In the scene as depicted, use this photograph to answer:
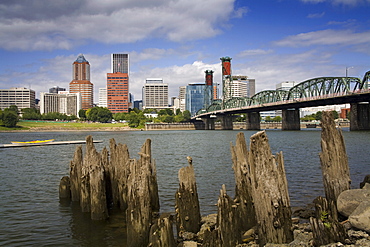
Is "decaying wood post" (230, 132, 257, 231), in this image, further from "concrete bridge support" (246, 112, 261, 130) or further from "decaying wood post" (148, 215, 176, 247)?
"concrete bridge support" (246, 112, 261, 130)

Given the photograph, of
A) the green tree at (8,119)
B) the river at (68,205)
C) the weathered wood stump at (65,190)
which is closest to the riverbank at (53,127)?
the green tree at (8,119)

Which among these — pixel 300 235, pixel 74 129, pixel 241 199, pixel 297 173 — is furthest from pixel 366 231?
pixel 74 129

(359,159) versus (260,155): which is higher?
(260,155)

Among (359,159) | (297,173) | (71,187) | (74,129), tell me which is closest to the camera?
(71,187)

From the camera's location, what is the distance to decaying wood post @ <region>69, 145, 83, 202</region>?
15406 mm

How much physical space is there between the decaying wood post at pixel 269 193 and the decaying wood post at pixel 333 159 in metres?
2.90

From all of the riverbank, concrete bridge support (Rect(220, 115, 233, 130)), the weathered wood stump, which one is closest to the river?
the weathered wood stump

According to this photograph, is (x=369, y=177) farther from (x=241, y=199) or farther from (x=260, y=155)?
(x=260, y=155)

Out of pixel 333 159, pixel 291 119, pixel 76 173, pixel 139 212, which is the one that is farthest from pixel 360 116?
pixel 139 212

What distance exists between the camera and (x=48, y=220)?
1382 centimetres

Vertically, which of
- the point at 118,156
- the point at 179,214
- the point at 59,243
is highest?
the point at 118,156

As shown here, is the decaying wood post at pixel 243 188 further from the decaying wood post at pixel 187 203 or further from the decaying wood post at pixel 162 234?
the decaying wood post at pixel 162 234

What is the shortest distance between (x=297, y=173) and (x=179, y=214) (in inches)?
590

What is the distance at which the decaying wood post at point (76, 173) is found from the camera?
50.5 feet
